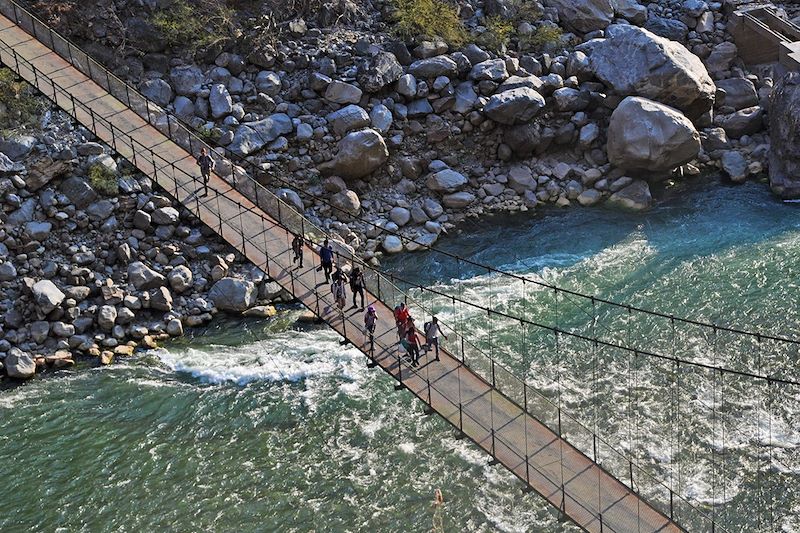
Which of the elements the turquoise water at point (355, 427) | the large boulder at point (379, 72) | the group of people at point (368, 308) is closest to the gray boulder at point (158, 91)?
the large boulder at point (379, 72)

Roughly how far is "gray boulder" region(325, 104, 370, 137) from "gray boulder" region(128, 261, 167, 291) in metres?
7.24

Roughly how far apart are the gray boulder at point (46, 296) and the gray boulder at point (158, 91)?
753cm

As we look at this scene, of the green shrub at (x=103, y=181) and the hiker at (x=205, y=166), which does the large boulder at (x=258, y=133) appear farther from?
the hiker at (x=205, y=166)

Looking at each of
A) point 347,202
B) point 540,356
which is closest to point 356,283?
point 540,356

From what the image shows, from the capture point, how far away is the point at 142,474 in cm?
2516

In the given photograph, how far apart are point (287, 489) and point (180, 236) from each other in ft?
31.7

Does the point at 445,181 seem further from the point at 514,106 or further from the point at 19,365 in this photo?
the point at 19,365

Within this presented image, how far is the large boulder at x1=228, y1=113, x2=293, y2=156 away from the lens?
113 ft

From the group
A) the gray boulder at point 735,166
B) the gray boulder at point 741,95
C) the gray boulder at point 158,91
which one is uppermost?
the gray boulder at point 158,91

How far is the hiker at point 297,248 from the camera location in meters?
27.3

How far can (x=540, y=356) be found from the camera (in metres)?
28.5

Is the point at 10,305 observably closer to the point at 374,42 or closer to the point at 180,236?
A: the point at 180,236

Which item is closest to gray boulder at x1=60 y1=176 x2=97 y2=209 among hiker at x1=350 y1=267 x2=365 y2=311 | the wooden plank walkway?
the wooden plank walkway

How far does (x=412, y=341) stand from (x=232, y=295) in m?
7.72
